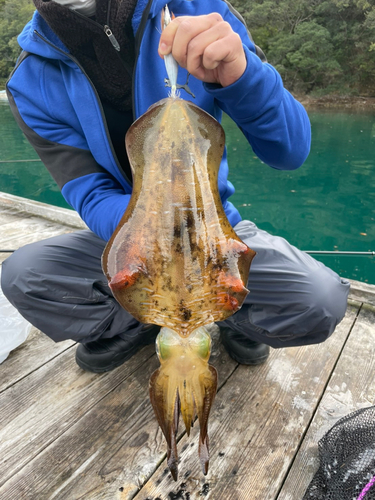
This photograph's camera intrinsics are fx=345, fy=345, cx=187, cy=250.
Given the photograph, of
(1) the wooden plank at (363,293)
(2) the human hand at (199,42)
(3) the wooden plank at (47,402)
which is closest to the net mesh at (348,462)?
(3) the wooden plank at (47,402)

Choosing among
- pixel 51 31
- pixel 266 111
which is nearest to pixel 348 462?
pixel 266 111

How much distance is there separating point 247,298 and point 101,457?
1212mm

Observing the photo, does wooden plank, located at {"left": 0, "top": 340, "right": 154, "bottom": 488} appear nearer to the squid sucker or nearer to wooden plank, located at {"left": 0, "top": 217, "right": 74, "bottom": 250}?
the squid sucker

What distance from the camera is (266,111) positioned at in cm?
169

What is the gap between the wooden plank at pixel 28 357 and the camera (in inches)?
92.1

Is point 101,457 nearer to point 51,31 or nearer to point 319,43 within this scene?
point 51,31

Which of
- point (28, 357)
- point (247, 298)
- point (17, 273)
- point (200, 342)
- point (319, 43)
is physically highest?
point (200, 342)

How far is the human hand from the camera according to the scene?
1121 mm

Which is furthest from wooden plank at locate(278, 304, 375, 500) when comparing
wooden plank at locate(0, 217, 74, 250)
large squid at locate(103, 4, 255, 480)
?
wooden plank at locate(0, 217, 74, 250)

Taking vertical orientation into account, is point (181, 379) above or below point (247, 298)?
above

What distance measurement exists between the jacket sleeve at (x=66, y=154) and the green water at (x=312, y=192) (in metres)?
5.26

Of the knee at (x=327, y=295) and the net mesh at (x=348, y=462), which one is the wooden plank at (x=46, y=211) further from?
the net mesh at (x=348, y=462)

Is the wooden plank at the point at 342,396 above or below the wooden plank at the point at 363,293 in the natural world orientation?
above

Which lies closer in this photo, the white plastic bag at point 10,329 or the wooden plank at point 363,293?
the white plastic bag at point 10,329
